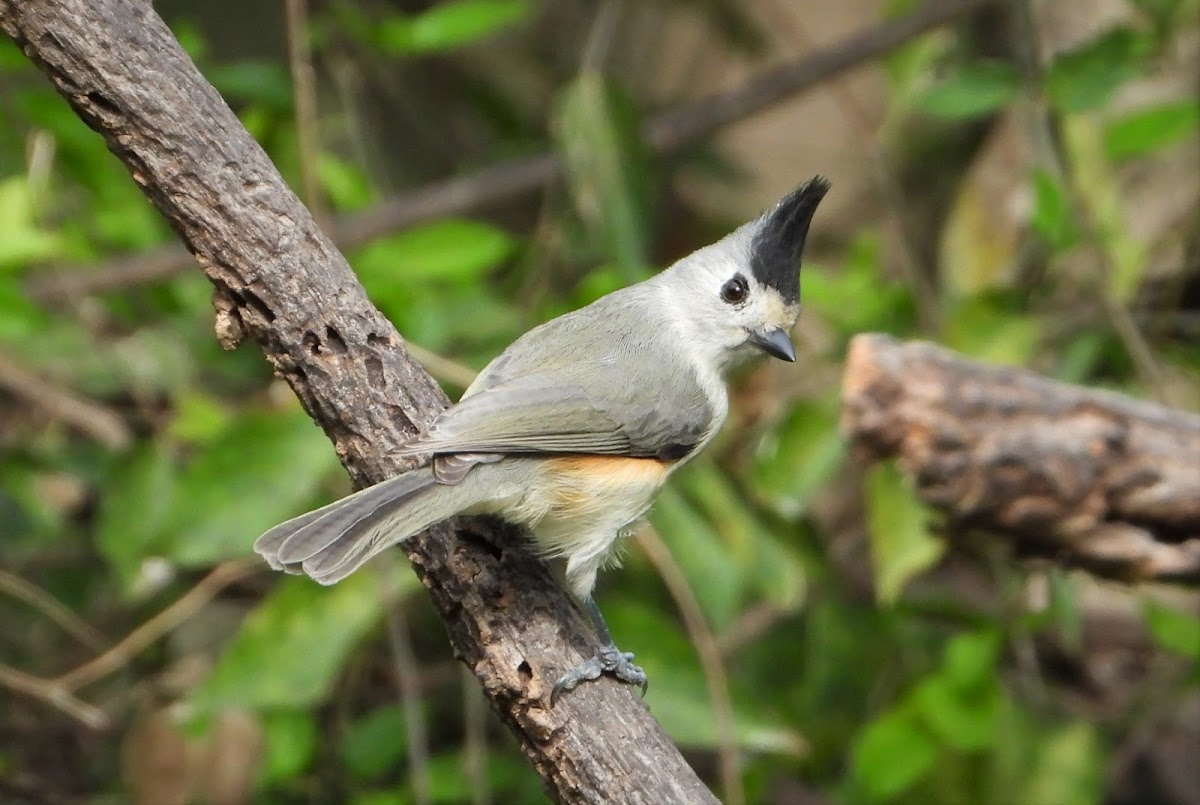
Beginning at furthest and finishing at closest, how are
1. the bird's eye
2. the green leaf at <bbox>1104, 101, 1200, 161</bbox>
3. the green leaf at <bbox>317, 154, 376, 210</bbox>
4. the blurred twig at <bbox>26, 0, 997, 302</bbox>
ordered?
the blurred twig at <bbox>26, 0, 997, 302</bbox> → the green leaf at <bbox>317, 154, 376, 210</bbox> → the green leaf at <bbox>1104, 101, 1200, 161</bbox> → the bird's eye

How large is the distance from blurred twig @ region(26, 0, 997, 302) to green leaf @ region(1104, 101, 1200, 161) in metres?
0.74

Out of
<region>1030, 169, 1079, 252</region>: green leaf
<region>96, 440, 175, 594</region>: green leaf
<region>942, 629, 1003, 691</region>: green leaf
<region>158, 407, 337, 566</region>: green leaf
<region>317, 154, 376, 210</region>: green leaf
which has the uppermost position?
<region>317, 154, 376, 210</region>: green leaf

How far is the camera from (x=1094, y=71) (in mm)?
3221

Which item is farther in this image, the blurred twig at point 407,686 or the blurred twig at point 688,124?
the blurred twig at point 688,124

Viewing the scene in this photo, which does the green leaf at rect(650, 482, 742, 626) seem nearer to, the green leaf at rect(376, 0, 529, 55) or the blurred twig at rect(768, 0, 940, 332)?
the blurred twig at rect(768, 0, 940, 332)

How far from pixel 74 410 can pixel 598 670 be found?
2204 millimetres

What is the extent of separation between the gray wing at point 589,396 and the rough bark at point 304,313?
0.74ft

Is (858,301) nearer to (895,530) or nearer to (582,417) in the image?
(895,530)

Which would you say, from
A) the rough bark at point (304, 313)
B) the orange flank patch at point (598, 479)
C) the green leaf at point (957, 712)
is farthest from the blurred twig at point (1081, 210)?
the rough bark at point (304, 313)

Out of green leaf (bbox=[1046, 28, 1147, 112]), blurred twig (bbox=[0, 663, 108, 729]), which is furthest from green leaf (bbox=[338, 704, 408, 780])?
green leaf (bbox=[1046, 28, 1147, 112])

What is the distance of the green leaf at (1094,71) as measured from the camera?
10.4 feet

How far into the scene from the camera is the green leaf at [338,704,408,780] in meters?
3.51

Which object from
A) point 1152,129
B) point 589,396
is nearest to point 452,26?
point 589,396

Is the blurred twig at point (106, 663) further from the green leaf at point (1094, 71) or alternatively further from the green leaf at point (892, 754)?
the green leaf at point (1094, 71)
